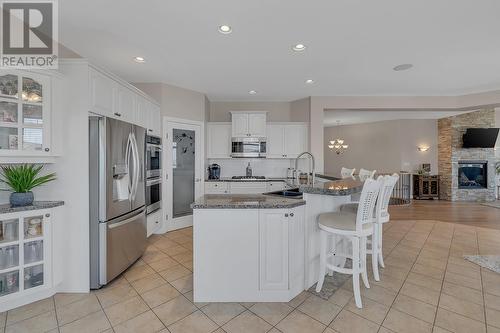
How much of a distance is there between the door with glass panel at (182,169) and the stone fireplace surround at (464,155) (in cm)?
810

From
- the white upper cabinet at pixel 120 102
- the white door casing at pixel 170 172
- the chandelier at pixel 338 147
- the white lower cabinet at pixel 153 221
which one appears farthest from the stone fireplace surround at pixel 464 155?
the white upper cabinet at pixel 120 102

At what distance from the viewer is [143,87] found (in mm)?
4246

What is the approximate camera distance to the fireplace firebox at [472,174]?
7.51 meters

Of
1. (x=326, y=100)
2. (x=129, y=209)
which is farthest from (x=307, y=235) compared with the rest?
(x=326, y=100)

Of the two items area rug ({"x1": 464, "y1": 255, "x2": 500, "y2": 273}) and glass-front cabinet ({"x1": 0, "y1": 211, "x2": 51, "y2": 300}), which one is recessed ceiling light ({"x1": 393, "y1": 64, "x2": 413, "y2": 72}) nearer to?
area rug ({"x1": 464, "y1": 255, "x2": 500, "y2": 273})

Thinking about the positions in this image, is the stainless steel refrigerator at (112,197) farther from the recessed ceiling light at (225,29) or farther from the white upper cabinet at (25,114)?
the recessed ceiling light at (225,29)

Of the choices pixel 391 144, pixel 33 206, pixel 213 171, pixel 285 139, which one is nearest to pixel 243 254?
pixel 33 206

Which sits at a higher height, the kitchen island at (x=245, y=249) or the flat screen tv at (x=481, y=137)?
the flat screen tv at (x=481, y=137)

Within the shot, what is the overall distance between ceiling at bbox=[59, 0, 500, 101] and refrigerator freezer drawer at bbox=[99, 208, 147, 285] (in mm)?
2111

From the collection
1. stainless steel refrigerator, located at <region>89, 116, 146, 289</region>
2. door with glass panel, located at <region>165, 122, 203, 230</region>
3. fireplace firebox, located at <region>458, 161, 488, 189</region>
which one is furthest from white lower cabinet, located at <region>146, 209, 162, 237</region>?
fireplace firebox, located at <region>458, 161, 488, 189</region>

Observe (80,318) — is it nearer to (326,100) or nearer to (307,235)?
(307,235)

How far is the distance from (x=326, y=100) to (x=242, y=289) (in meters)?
4.23

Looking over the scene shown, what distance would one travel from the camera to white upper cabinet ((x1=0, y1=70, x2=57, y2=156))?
205cm

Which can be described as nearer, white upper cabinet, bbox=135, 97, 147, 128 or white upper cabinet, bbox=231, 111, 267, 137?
white upper cabinet, bbox=135, 97, 147, 128
